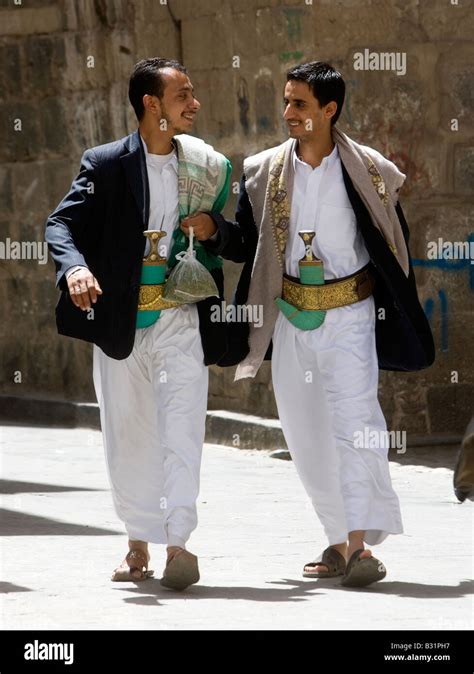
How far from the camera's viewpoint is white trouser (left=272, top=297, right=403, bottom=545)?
6797mm

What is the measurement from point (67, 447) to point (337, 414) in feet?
18.2

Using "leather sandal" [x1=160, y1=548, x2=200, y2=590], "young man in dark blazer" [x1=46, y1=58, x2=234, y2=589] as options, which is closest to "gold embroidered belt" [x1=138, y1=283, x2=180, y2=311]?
"young man in dark blazer" [x1=46, y1=58, x2=234, y2=589]

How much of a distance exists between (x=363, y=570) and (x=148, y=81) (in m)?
1.90

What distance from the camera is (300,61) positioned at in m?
11.2

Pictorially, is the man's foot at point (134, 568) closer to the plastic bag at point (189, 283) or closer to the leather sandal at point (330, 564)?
the leather sandal at point (330, 564)

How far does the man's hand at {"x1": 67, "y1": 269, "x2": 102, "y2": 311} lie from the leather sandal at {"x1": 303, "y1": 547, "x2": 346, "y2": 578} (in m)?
1.32

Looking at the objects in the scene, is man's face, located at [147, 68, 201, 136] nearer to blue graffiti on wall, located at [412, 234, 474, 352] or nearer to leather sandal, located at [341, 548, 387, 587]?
leather sandal, located at [341, 548, 387, 587]

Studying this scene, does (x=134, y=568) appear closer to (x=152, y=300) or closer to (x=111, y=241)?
(x=152, y=300)

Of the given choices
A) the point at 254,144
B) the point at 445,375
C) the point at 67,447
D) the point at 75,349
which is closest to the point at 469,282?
the point at 445,375

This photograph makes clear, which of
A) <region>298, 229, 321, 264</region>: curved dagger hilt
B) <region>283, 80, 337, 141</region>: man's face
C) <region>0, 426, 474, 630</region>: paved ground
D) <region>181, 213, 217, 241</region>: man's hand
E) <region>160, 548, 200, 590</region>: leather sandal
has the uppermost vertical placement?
<region>283, 80, 337, 141</region>: man's face

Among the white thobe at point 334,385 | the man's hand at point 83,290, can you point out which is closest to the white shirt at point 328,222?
the white thobe at point 334,385

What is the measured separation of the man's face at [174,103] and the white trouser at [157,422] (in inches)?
26.0

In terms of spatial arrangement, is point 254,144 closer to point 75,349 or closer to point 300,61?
point 300,61

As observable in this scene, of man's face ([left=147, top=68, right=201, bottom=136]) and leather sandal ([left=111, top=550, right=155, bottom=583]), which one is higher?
man's face ([left=147, top=68, right=201, bottom=136])
